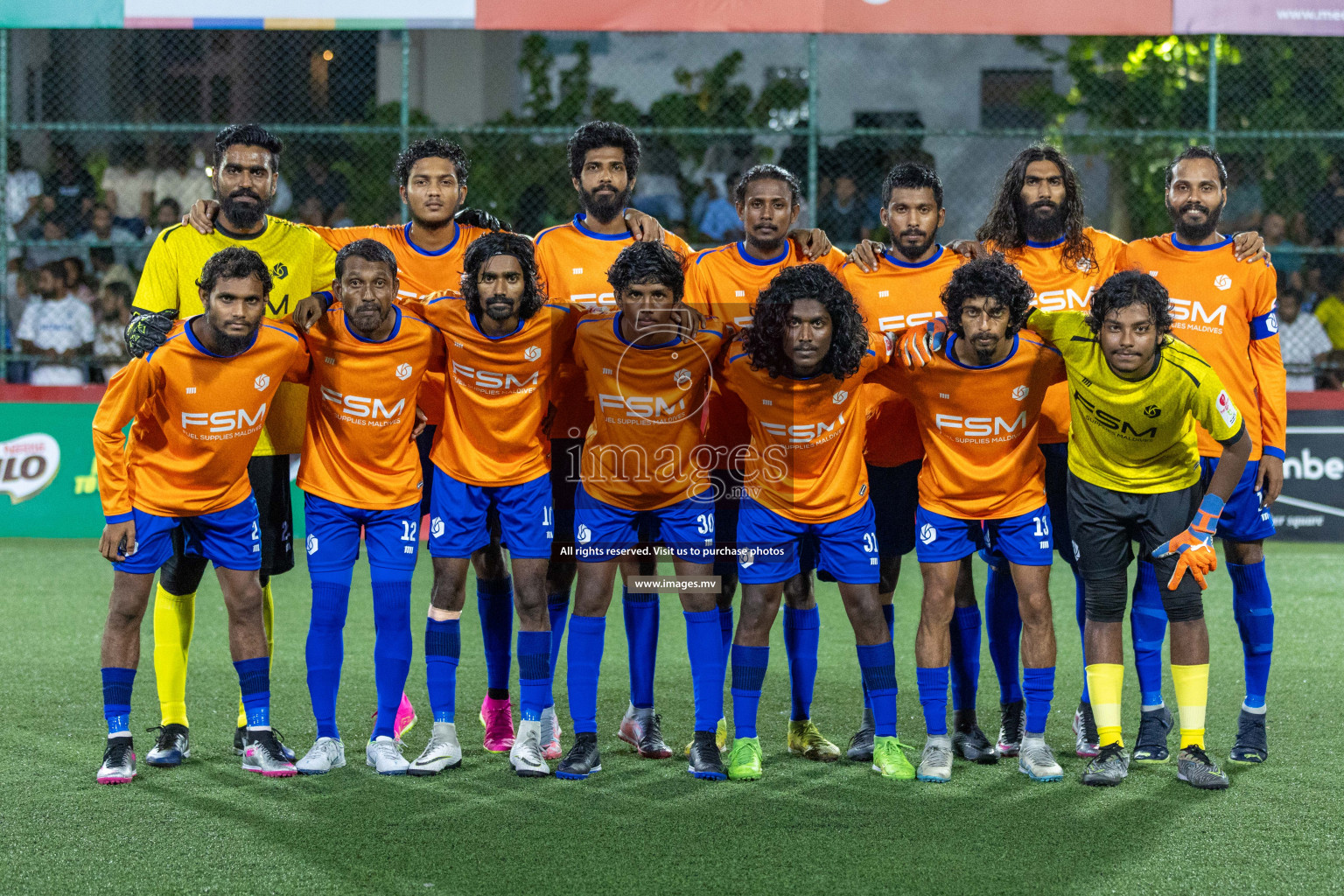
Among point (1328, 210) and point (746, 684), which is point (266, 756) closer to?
point (746, 684)

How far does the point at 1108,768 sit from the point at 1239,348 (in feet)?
5.42

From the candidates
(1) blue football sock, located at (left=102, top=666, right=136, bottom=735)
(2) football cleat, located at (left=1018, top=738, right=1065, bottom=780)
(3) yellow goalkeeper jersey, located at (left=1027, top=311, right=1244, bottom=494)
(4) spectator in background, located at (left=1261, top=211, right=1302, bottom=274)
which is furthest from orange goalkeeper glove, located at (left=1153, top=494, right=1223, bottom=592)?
(4) spectator in background, located at (left=1261, top=211, right=1302, bottom=274)

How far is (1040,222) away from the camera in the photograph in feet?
16.3

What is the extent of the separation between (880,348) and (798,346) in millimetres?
362

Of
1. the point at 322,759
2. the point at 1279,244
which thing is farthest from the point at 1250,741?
the point at 1279,244

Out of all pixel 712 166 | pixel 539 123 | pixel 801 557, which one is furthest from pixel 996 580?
pixel 539 123

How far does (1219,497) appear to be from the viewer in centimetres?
451

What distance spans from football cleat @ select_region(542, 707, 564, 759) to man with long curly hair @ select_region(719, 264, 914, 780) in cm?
65

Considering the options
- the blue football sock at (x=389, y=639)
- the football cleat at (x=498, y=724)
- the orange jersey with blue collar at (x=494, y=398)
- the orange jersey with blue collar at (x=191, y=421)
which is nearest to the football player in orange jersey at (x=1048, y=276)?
the orange jersey with blue collar at (x=494, y=398)

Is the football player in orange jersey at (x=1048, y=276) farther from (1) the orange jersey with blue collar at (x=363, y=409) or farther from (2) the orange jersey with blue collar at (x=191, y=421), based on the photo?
(2) the orange jersey with blue collar at (x=191, y=421)

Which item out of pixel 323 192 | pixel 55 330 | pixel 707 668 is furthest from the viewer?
pixel 323 192

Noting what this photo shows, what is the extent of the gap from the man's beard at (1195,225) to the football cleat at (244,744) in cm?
369

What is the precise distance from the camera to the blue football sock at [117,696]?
450cm

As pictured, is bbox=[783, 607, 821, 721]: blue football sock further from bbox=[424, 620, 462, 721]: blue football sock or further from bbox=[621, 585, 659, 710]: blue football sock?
bbox=[424, 620, 462, 721]: blue football sock
